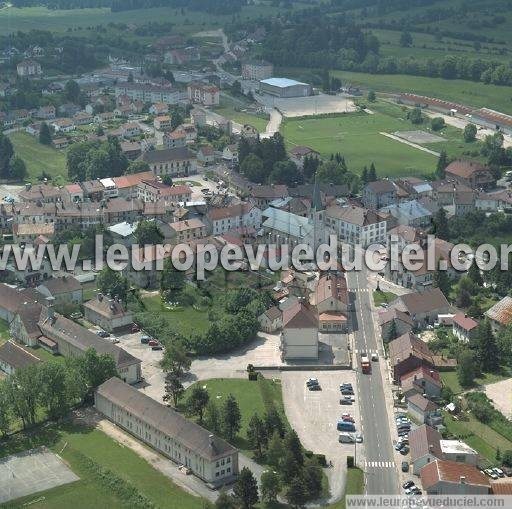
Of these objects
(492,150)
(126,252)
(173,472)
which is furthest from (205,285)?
(492,150)

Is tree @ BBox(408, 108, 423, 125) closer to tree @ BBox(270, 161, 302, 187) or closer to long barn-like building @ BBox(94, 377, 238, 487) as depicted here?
tree @ BBox(270, 161, 302, 187)

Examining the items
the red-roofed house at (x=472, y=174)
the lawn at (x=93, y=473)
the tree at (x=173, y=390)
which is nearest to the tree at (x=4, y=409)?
the lawn at (x=93, y=473)

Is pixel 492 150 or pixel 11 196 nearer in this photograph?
pixel 11 196

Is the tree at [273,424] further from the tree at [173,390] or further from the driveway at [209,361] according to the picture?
the driveway at [209,361]

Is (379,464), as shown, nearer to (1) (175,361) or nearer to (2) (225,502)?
(2) (225,502)

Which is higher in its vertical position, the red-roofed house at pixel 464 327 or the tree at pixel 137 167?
the tree at pixel 137 167

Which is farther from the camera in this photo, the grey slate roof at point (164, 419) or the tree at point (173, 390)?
the tree at point (173, 390)

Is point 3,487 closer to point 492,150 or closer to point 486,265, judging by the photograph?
point 486,265
